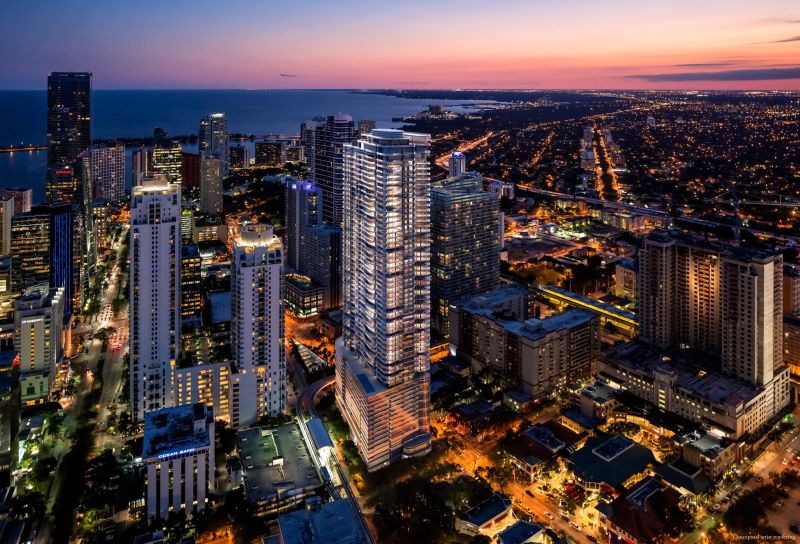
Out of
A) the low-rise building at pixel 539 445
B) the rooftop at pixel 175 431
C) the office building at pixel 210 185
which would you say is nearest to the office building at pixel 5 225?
the office building at pixel 210 185

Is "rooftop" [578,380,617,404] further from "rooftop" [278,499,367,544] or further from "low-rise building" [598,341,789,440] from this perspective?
"rooftop" [278,499,367,544]

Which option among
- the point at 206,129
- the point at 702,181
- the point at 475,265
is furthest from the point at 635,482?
the point at 206,129

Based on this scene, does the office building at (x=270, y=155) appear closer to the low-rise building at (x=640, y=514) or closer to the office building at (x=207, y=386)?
the office building at (x=207, y=386)

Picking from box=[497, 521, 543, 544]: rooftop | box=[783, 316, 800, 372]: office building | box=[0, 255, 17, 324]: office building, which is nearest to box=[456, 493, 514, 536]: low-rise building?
box=[497, 521, 543, 544]: rooftop

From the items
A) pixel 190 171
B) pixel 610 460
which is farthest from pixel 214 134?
pixel 610 460

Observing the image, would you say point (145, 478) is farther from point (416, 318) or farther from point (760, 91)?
point (760, 91)

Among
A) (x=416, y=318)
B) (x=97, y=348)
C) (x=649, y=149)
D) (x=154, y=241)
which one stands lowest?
(x=97, y=348)
